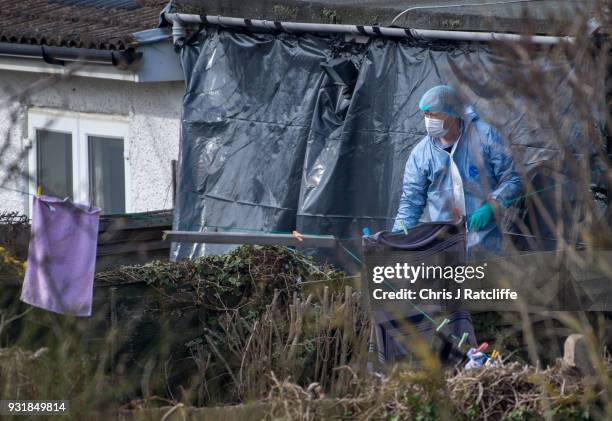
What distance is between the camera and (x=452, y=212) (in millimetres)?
5609

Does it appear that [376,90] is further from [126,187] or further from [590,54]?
[590,54]

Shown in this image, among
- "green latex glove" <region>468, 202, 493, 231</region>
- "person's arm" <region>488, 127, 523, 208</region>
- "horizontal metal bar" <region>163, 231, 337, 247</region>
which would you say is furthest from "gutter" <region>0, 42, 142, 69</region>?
"green latex glove" <region>468, 202, 493, 231</region>

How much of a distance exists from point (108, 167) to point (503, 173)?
5.51 metres

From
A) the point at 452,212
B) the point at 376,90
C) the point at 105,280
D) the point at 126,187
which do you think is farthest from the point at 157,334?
the point at 126,187

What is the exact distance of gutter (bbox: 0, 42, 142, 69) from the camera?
9188mm

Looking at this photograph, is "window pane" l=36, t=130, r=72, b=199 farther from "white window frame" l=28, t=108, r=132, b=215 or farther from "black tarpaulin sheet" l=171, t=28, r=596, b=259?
"black tarpaulin sheet" l=171, t=28, r=596, b=259

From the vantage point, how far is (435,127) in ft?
20.5

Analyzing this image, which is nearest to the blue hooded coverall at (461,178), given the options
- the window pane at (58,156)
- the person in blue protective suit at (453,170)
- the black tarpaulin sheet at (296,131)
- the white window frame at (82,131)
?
the person in blue protective suit at (453,170)

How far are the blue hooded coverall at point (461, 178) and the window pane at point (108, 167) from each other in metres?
4.86

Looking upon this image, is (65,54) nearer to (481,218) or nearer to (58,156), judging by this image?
(58,156)

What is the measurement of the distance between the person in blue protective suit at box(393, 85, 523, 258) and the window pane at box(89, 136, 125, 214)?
490 cm

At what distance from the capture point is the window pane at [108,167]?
10672 millimetres

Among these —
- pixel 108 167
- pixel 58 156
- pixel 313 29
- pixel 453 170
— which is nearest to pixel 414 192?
pixel 453 170

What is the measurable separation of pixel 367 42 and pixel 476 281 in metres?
2.67
